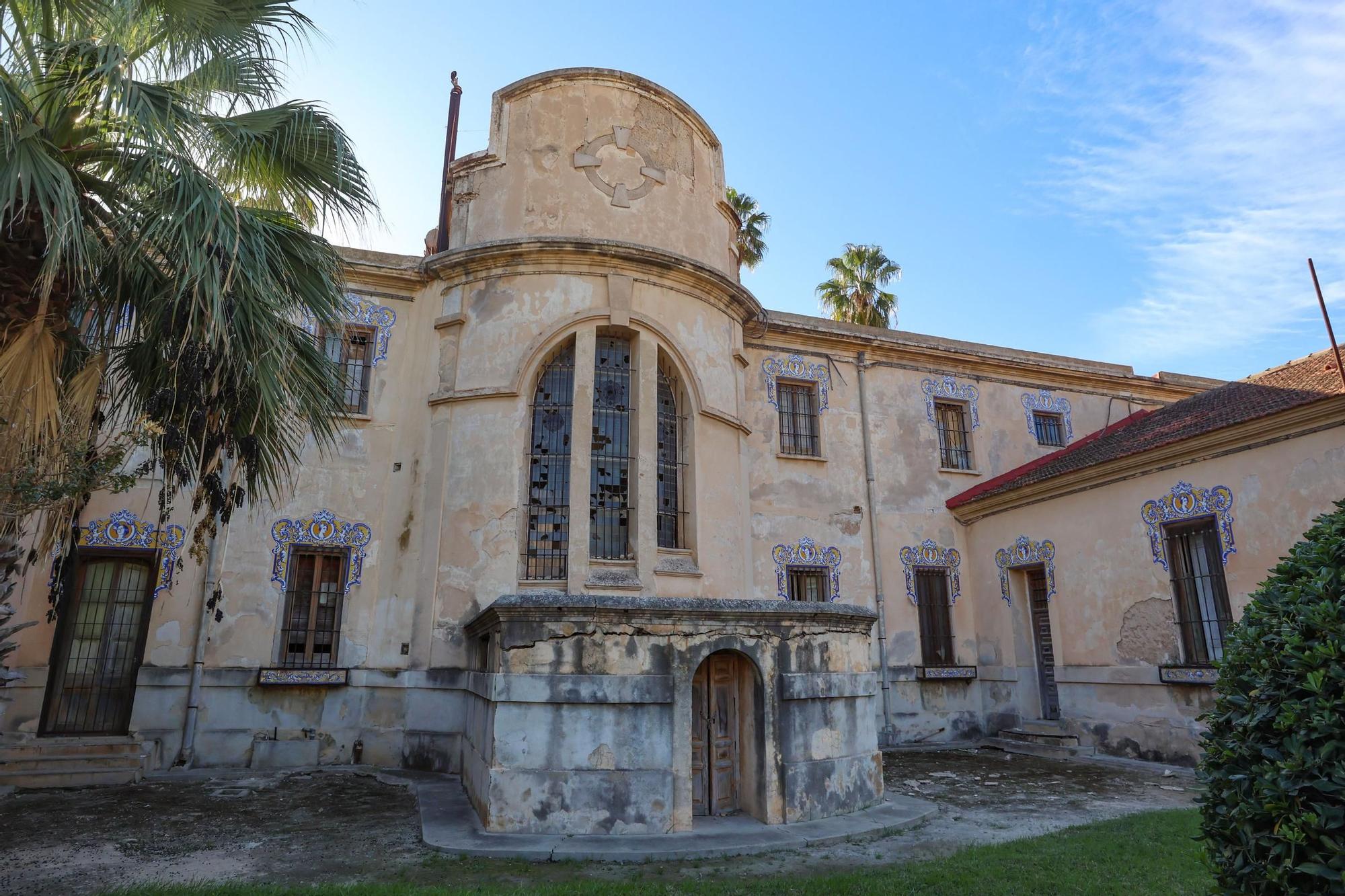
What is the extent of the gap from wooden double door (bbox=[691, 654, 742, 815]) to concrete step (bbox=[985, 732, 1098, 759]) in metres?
8.07

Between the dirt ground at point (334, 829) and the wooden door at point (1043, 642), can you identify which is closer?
the dirt ground at point (334, 829)

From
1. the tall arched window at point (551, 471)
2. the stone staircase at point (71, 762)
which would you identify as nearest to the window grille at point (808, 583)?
the tall arched window at point (551, 471)

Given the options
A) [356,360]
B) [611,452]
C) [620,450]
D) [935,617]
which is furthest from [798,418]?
[356,360]

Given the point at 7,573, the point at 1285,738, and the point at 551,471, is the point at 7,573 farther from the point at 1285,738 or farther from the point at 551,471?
the point at 1285,738

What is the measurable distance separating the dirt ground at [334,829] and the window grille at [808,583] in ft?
13.4

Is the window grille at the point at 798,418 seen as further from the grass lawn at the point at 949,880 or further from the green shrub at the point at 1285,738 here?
the green shrub at the point at 1285,738

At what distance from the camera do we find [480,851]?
6828mm

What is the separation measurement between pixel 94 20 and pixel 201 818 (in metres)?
7.68

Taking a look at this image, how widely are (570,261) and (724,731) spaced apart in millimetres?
7714

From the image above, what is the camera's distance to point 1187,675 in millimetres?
12070

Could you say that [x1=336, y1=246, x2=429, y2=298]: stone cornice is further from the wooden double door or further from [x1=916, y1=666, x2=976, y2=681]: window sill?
[x1=916, y1=666, x2=976, y2=681]: window sill

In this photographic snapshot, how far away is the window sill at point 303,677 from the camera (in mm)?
11891

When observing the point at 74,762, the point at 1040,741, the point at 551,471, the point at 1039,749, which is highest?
the point at 551,471

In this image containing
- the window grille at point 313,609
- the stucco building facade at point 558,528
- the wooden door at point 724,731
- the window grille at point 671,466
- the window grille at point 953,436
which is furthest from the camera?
the window grille at point 953,436
